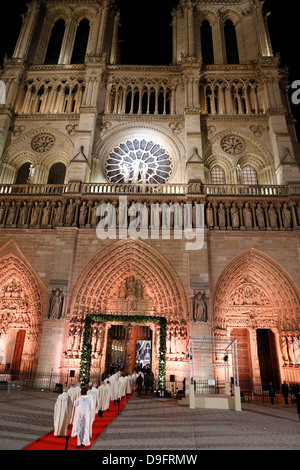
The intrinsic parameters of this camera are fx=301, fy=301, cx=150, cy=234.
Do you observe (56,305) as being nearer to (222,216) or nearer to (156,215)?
(156,215)

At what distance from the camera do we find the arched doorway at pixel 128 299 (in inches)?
529

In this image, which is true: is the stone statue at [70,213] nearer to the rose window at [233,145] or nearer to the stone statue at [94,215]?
the stone statue at [94,215]

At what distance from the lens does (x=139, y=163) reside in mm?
17891

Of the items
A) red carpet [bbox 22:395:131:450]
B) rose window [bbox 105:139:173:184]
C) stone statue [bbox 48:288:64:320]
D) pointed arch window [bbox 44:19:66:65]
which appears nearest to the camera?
red carpet [bbox 22:395:131:450]

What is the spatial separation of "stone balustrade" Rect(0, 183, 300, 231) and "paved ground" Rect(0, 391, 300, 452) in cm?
788

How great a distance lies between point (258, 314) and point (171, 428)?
9008 millimetres

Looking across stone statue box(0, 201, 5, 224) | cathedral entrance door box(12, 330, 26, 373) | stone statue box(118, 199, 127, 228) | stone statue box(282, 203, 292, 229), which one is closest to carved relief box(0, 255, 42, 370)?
cathedral entrance door box(12, 330, 26, 373)

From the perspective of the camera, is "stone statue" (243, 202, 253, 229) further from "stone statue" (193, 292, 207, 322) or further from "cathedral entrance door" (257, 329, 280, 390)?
"cathedral entrance door" (257, 329, 280, 390)

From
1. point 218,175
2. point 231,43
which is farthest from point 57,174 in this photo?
point 231,43

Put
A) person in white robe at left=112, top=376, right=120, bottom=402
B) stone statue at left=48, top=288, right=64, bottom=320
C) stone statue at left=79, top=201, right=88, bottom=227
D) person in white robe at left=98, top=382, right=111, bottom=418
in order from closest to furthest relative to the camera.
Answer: person in white robe at left=98, top=382, right=111, bottom=418, person in white robe at left=112, top=376, right=120, bottom=402, stone statue at left=48, top=288, right=64, bottom=320, stone statue at left=79, top=201, right=88, bottom=227

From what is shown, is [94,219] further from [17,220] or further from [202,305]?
[202,305]

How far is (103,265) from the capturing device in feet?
47.3

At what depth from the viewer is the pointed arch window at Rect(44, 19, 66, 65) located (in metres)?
21.6
